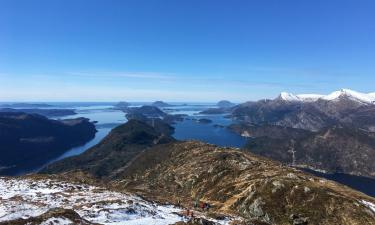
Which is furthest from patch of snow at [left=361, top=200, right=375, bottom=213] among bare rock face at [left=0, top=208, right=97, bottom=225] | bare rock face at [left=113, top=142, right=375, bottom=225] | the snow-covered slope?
bare rock face at [left=0, top=208, right=97, bottom=225]

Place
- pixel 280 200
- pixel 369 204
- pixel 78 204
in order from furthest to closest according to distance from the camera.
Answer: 1. pixel 280 200
2. pixel 369 204
3. pixel 78 204

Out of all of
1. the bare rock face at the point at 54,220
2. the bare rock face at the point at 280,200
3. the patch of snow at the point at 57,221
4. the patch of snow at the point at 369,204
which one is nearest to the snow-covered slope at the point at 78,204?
the patch of snow at the point at 57,221

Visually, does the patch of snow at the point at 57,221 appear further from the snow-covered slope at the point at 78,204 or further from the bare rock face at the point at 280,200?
the bare rock face at the point at 280,200

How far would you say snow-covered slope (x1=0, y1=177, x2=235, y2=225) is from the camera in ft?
170

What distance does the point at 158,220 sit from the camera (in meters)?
52.2

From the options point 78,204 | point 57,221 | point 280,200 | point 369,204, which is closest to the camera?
point 57,221

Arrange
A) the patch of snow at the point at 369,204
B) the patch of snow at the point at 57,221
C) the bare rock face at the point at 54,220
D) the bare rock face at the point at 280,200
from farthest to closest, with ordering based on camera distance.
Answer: the patch of snow at the point at 369,204 → the bare rock face at the point at 280,200 → the patch of snow at the point at 57,221 → the bare rock face at the point at 54,220

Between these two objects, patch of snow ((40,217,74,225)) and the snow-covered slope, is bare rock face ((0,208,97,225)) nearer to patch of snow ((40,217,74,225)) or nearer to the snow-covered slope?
patch of snow ((40,217,74,225))

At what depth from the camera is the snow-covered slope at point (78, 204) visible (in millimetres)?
51812

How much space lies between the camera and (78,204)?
2360 inches

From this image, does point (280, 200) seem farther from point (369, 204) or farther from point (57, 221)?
point (57, 221)

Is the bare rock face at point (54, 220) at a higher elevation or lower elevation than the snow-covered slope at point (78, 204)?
higher

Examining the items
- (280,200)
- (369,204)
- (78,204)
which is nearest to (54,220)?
(78,204)

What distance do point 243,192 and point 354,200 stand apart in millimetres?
33285
